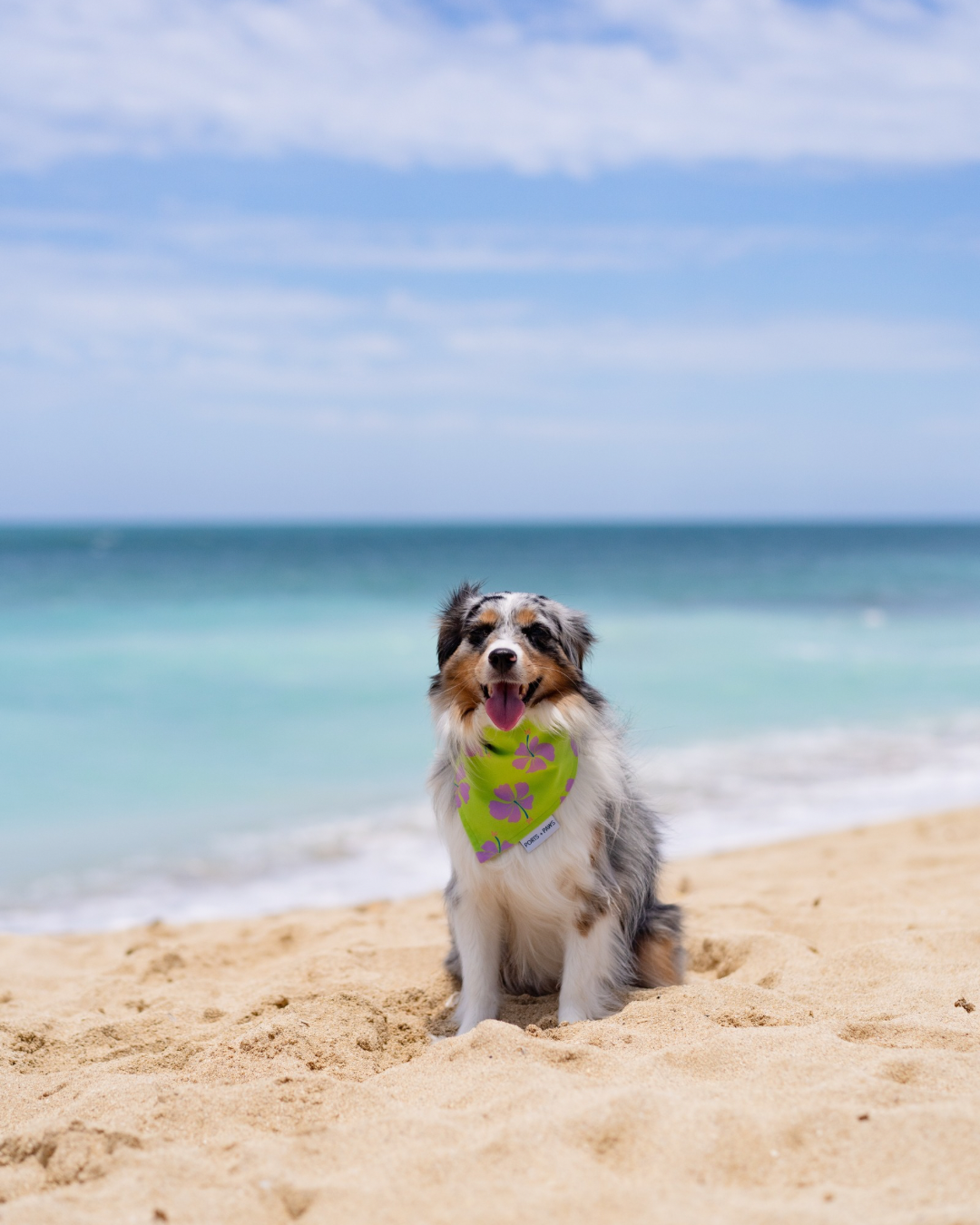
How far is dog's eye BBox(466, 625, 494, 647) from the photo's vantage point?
146 inches

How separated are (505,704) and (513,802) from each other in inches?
13.7

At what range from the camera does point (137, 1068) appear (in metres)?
3.39

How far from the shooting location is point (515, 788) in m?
3.62

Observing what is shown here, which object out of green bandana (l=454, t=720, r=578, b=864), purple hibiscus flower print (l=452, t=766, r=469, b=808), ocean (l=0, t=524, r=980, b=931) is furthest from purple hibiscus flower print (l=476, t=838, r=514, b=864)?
ocean (l=0, t=524, r=980, b=931)

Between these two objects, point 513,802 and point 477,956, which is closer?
point 513,802

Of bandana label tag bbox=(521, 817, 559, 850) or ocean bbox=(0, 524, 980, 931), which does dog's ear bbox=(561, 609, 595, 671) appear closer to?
ocean bbox=(0, 524, 980, 931)

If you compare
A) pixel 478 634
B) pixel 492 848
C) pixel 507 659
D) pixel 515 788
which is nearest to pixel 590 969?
pixel 492 848

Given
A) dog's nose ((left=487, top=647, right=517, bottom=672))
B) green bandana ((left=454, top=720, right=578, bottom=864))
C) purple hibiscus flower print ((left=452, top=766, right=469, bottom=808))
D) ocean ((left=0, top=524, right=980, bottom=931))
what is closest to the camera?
dog's nose ((left=487, top=647, right=517, bottom=672))

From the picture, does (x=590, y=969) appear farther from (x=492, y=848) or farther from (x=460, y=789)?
(x=460, y=789)

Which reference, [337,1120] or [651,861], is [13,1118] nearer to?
[337,1120]

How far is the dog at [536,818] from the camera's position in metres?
3.61

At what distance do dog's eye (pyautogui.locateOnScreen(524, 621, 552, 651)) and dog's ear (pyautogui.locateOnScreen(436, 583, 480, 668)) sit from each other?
0.88 ft

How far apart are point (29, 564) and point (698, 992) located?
39132 millimetres

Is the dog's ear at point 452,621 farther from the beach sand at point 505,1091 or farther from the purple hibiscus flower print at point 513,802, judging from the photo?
the beach sand at point 505,1091
